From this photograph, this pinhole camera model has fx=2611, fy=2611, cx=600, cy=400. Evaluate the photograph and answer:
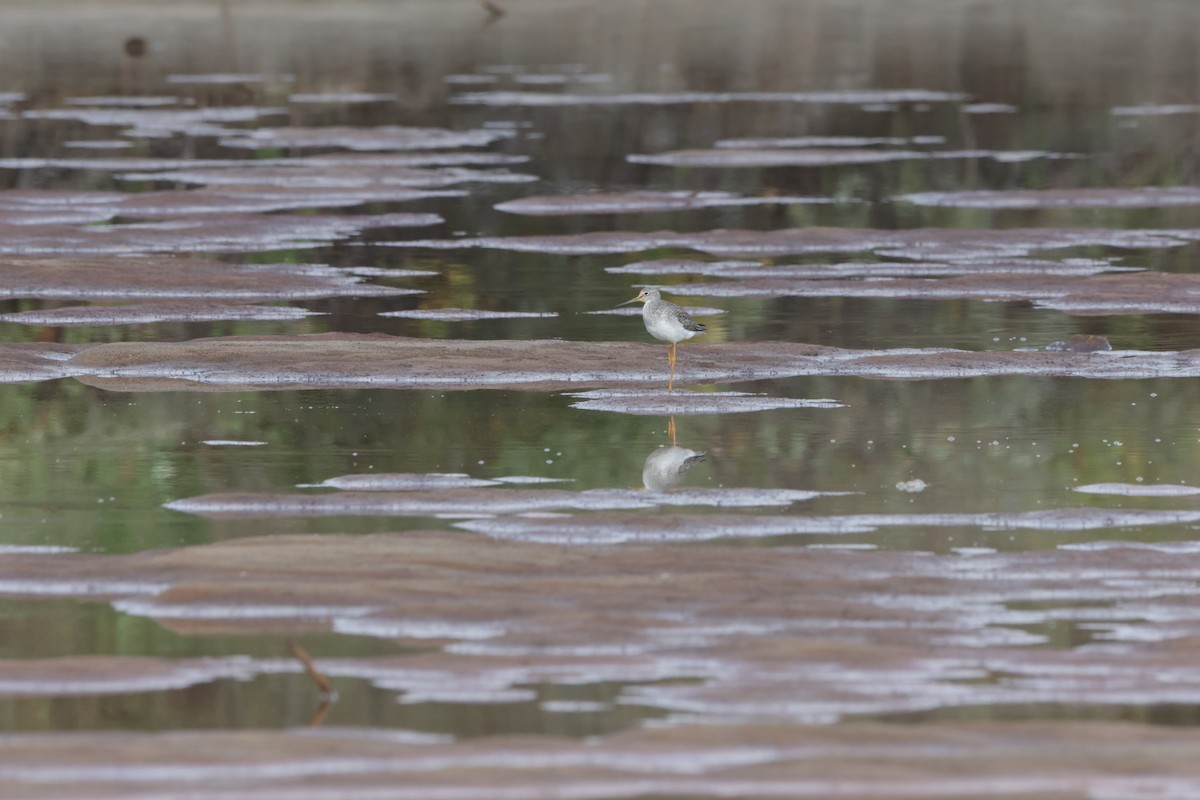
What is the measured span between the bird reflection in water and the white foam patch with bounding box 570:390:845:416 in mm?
805

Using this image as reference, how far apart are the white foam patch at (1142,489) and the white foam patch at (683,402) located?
2.18 meters

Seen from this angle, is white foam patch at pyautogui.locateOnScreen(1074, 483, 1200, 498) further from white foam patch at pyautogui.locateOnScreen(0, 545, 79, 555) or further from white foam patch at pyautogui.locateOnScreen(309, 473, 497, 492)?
white foam patch at pyautogui.locateOnScreen(0, 545, 79, 555)

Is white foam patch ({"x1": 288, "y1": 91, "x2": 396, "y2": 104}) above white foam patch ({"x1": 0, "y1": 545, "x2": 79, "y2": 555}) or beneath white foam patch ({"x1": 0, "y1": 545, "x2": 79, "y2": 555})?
above

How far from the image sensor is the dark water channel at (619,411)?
7.35 metres

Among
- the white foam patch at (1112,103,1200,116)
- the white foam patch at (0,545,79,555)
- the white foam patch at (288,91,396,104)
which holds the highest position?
the white foam patch at (288,91,396,104)

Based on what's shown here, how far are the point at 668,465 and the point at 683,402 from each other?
1.65m

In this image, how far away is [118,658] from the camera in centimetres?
744

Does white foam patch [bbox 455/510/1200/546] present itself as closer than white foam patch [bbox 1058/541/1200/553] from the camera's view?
No

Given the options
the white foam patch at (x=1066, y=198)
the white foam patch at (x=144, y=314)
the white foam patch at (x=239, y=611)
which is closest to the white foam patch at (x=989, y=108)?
the white foam patch at (x=1066, y=198)

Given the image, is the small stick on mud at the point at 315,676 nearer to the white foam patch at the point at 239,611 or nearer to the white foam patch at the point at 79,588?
the white foam patch at the point at 239,611

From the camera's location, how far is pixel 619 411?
11828 millimetres

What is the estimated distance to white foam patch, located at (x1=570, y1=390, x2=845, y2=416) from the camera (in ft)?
38.9

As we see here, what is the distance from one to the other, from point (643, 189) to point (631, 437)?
12141 mm

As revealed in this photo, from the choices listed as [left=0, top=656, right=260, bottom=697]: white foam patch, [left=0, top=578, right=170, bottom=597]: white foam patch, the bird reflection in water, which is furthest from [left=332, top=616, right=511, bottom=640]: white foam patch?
the bird reflection in water
